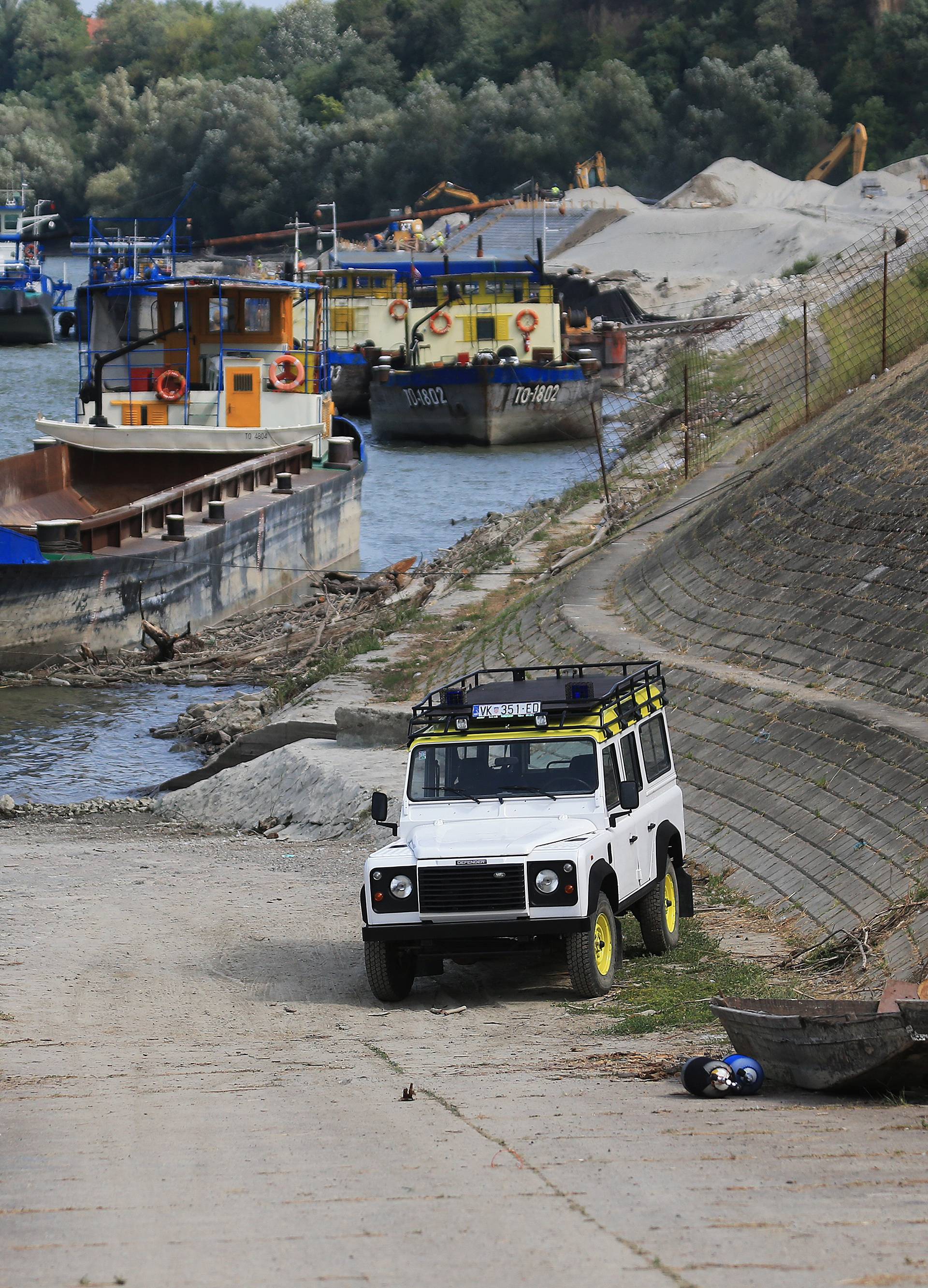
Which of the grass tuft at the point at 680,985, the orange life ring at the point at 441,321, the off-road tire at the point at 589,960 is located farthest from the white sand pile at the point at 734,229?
the off-road tire at the point at 589,960

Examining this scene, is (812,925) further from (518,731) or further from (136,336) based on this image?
(136,336)

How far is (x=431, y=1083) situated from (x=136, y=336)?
1212 inches

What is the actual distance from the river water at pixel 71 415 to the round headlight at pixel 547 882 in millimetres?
11230

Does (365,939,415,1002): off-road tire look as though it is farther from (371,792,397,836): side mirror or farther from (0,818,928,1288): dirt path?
(371,792,397,836): side mirror

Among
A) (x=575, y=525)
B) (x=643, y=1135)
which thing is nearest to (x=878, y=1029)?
(x=643, y=1135)

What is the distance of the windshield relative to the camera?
35.4 ft

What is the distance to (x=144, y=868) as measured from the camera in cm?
1547

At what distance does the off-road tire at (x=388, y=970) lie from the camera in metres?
10.4

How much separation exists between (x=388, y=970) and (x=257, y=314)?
28.5 metres

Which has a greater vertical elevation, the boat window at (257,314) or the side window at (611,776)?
the boat window at (257,314)

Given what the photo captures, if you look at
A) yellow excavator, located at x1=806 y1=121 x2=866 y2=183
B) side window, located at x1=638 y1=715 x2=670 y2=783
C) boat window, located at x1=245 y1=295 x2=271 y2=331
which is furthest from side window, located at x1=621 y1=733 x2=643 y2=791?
yellow excavator, located at x1=806 y1=121 x2=866 y2=183

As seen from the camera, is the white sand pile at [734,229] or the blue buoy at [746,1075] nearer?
the blue buoy at [746,1075]

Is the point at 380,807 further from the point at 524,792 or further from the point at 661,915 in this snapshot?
the point at 661,915

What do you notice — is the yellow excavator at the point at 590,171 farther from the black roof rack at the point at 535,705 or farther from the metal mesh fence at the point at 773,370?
the black roof rack at the point at 535,705
